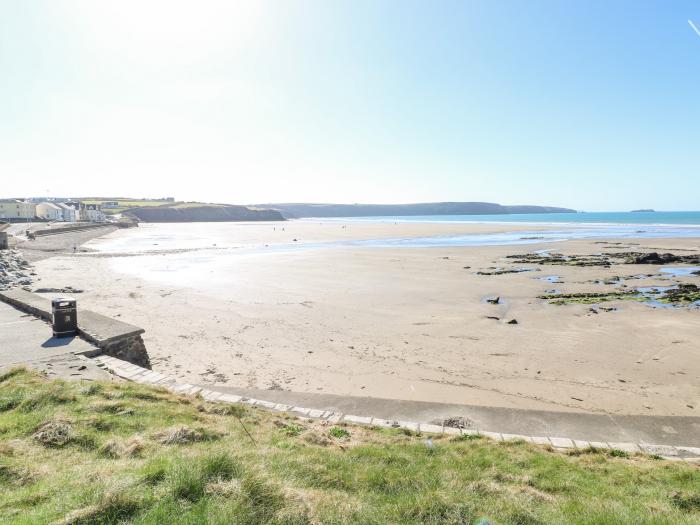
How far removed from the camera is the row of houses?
3825 inches

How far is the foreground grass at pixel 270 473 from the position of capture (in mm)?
3721

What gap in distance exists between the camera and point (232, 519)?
3.58m

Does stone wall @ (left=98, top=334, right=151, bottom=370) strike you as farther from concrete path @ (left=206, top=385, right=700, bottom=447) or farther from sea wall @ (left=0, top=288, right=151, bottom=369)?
concrete path @ (left=206, top=385, right=700, bottom=447)

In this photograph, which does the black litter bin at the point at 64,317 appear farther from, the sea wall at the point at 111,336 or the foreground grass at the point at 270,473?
the foreground grass at the point at 270,473

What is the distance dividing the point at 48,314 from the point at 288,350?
6726 millimetres

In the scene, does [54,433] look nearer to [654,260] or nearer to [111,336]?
[111,336]

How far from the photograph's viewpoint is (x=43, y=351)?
870 centimetres

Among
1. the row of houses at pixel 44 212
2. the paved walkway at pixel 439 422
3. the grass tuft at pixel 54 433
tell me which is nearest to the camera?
the grass tuft at pixel 54 433

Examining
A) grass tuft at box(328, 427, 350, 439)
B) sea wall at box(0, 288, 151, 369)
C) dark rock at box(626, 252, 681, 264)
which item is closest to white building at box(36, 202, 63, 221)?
sea wall at box(0, 288, 151, 369)

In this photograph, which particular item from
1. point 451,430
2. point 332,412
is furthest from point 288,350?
point 451,430

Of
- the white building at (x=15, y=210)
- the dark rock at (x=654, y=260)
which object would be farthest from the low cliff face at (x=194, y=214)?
the dark rock at (x=654, y=260)

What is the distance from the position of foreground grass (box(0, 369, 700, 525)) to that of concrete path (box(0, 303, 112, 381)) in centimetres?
101

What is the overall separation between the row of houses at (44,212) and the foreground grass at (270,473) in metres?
115

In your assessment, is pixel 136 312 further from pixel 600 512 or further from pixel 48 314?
pixel 600 512
